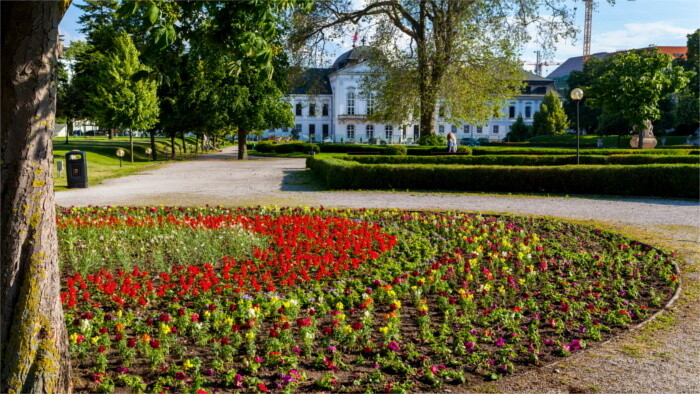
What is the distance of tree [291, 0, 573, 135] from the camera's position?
22531mm

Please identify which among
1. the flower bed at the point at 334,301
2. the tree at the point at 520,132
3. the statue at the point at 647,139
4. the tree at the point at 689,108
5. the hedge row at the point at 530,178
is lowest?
the flower bed at the point at 334,301

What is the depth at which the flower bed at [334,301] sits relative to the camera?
12.0ft

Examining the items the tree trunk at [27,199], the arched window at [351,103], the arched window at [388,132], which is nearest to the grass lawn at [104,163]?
the tree trunk at [27,199]

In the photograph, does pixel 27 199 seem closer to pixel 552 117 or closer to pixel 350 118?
pixel 552 117

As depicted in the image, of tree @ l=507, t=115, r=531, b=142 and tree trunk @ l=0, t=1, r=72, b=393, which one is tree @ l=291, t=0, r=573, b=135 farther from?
tree @ l=507, t=115, r=531, b=142

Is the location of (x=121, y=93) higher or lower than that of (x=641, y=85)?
lower

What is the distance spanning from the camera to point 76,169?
1494 centimetres

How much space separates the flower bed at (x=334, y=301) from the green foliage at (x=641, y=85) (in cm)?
3205

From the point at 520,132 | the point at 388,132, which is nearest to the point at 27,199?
the point at 520,132

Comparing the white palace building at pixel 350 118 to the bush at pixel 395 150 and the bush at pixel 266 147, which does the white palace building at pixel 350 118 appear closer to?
the bush at pixel 266 147

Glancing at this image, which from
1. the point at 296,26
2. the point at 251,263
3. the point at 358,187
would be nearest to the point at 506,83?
the point at 296,26

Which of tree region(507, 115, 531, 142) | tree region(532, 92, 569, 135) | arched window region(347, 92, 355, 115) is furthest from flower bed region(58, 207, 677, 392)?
arched window region(347, 92, 355, 115)

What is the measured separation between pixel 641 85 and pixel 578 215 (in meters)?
30.3

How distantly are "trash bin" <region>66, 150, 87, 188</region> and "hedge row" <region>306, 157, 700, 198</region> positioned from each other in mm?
6437
